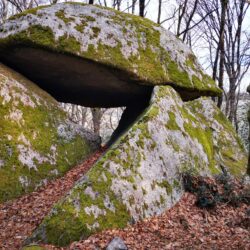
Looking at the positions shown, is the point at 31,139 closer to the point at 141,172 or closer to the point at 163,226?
the point at 141,172

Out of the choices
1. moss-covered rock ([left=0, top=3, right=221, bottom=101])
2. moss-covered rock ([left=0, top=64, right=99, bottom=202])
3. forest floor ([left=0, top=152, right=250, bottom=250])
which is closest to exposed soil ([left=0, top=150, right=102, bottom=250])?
forest floor ([left=0, top=152, right=250, bottom=250])

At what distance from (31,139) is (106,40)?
302 centimetres

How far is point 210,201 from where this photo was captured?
21.8 feet

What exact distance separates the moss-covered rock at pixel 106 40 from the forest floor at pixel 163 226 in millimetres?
3098

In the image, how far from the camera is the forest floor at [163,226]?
504cm

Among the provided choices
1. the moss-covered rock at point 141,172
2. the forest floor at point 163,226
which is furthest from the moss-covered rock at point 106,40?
the forest floor at point 163,226

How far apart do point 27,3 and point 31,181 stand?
12.3 meters

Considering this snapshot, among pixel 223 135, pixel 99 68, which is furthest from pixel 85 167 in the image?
pixel 223 135

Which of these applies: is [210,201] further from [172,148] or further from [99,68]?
[99,68]

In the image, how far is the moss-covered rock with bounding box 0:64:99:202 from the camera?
23.7 ft

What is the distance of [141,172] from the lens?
6566 millimetres

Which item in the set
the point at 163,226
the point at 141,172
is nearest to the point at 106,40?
the point at 141,172

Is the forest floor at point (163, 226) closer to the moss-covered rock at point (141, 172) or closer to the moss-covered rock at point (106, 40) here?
the moss-covered rock at point (141, 172)

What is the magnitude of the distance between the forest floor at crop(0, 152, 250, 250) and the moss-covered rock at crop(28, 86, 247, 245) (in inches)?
8.5
